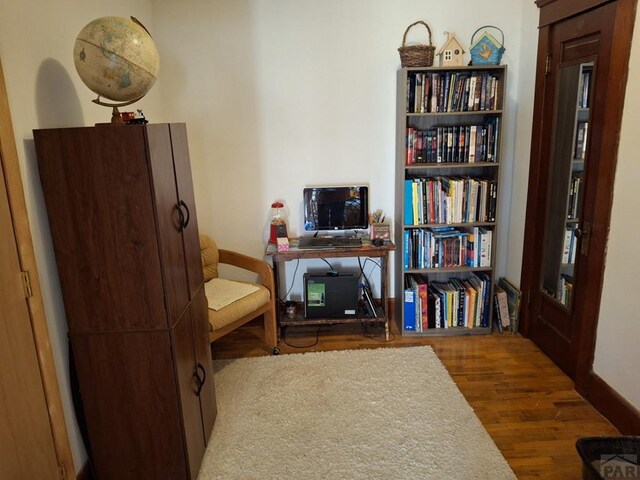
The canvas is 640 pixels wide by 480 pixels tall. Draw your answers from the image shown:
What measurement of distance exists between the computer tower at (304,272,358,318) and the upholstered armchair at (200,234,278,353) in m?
0.29

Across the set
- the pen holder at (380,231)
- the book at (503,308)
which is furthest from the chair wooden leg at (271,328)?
the book at (503,308)

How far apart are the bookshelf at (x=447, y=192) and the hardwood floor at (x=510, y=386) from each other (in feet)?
0.71

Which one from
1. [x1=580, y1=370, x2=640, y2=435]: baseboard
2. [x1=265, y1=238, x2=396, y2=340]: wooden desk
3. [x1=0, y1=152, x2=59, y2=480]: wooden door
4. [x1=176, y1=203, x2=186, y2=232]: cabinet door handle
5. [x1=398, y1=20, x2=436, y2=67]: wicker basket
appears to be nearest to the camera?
[x1=0, y1=152, x2=59, y2=480]: wooden door

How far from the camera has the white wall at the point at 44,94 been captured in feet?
5.08

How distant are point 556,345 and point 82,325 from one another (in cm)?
263

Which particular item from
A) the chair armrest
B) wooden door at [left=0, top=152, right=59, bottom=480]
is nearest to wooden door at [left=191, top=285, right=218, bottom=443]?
wooden door at [left=0, top=152, right=59, bottom=480]

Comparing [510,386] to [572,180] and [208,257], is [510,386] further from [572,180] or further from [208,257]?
[208,257]

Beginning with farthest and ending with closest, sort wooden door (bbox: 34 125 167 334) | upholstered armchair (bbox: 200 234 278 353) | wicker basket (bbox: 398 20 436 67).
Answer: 1. wicker basket (bbox: 398 20 436 67)
2. upholstered armchair (bbox: 200 234 278 353)
3. wooden door (bbox: 34 125 167 334)

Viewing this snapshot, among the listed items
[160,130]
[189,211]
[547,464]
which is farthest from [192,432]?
[547,464]

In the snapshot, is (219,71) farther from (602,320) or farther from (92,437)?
(602,320)

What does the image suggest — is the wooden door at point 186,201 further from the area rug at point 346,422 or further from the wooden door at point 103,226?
the area rug at point 346,422

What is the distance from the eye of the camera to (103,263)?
162 cm

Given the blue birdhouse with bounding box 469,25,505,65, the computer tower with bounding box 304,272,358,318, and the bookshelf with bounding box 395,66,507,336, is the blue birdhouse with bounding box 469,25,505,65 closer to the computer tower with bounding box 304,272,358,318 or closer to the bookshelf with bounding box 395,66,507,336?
the bookshelf with bounding box 395,66,507,336

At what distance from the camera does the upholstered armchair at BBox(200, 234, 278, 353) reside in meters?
2.61
